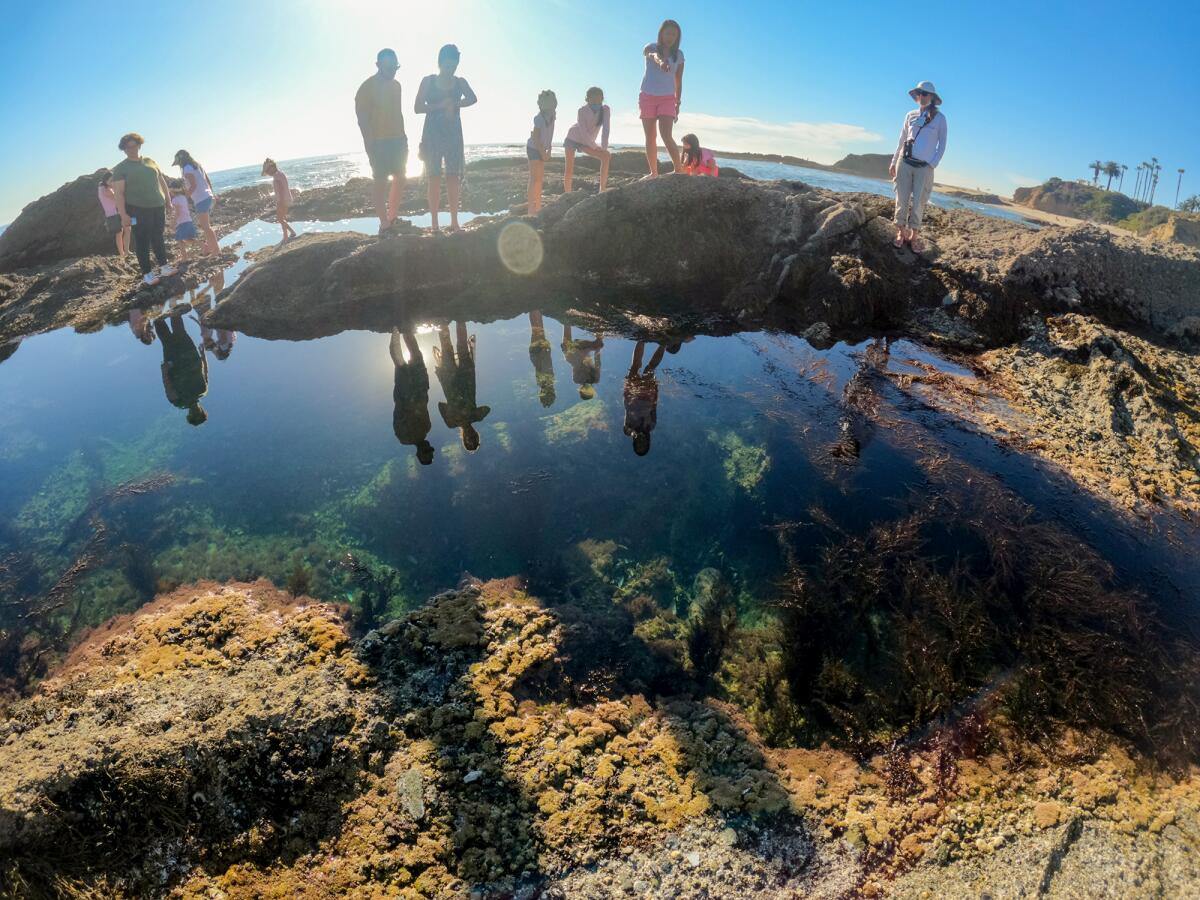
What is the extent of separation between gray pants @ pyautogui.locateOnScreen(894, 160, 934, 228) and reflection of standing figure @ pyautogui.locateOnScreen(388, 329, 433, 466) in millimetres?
8277

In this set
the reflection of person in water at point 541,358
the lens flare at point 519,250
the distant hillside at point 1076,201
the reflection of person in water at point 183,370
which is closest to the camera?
the reflection of person in water at point 541,358

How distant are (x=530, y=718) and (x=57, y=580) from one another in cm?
447

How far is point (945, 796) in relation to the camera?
10.4 ft

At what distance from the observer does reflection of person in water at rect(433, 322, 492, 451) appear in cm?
684

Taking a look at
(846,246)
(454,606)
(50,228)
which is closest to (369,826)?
(454,606)

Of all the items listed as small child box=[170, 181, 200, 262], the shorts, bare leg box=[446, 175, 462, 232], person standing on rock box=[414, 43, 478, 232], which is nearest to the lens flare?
bare leg box=[446, 175, 462, 232]

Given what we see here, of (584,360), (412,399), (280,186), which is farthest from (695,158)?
(280,186)

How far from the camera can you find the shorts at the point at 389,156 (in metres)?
9.65

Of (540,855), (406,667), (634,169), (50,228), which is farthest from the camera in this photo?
(634,169)

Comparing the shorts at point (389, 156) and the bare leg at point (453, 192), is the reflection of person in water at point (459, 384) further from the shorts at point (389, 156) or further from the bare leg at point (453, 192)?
the shorts at point (389, 156)

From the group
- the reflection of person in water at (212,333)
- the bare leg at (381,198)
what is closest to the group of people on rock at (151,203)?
the reflection of person in water at (212,333)

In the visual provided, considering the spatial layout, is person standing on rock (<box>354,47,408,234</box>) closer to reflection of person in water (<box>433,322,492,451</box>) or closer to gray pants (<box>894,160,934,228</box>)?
reflection of person in water (<box>433,322,492,451</box>)

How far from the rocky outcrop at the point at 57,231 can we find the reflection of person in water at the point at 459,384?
1457 cm

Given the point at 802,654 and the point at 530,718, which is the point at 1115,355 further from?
the point at 530,718
